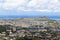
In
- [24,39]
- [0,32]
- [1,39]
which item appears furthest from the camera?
Result: [0,32]

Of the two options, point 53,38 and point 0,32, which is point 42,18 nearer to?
point 0,32

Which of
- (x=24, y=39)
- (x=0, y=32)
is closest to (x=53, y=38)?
(x=24, y=39)

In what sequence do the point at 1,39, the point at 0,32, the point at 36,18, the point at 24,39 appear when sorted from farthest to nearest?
the point at 36,18 < the point at 0,32 < the point at 1,39 < the point at 24,39

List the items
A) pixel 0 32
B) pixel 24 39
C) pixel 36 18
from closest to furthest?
1. pixel 24 39
2. pixel 0 32
3. pixel 36 18

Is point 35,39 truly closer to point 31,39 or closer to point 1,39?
point 31,39

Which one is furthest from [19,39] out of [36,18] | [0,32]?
[36,18]

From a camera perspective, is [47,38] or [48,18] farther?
[48,18]

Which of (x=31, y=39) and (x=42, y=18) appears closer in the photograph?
(x=31, y=39)

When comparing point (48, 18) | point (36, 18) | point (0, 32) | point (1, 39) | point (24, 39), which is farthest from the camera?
point (36, 18)
